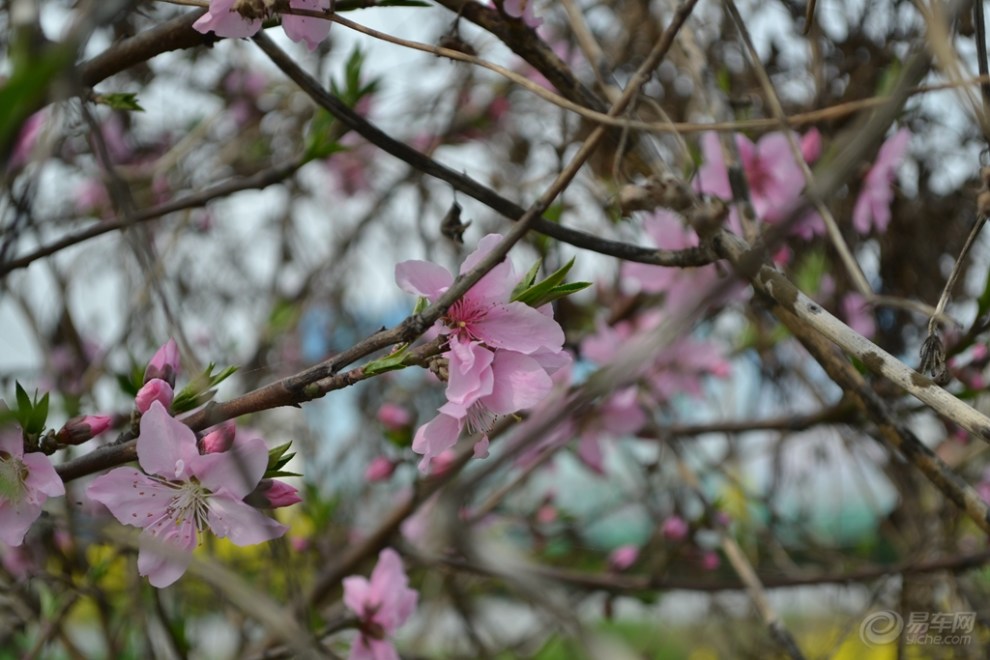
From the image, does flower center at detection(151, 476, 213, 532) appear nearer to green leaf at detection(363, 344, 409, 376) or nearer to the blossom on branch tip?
green leaf at detection(363, 344, 409, 376)

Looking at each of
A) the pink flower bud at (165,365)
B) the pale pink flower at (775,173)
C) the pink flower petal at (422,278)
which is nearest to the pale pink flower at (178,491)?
the pink flower bud at (165,365)

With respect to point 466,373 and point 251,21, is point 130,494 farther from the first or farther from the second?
point 251,21

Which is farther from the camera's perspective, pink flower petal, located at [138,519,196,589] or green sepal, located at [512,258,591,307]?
green sepal, located at [512,258,591,307]

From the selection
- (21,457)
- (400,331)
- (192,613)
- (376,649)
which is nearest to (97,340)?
(192,613)

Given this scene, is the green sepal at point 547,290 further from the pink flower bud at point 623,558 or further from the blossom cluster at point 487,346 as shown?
the pink flower bud at point 623,558

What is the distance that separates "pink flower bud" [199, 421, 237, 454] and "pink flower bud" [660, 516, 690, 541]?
1.54 metres

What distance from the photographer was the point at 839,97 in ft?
7.14

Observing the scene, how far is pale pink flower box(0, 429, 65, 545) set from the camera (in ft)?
2.92

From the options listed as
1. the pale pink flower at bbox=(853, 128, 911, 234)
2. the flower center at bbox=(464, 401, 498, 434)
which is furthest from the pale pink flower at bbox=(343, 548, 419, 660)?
the pale pink flower at bbox=(853, 128, 911, 234)

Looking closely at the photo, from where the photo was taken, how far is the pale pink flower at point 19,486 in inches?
35.0

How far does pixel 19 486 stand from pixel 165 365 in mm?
181

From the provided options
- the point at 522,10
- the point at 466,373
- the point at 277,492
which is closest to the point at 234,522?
the point at 277,492

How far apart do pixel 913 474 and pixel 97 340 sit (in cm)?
278

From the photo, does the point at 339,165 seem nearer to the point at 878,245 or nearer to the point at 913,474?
the point at 878,245
